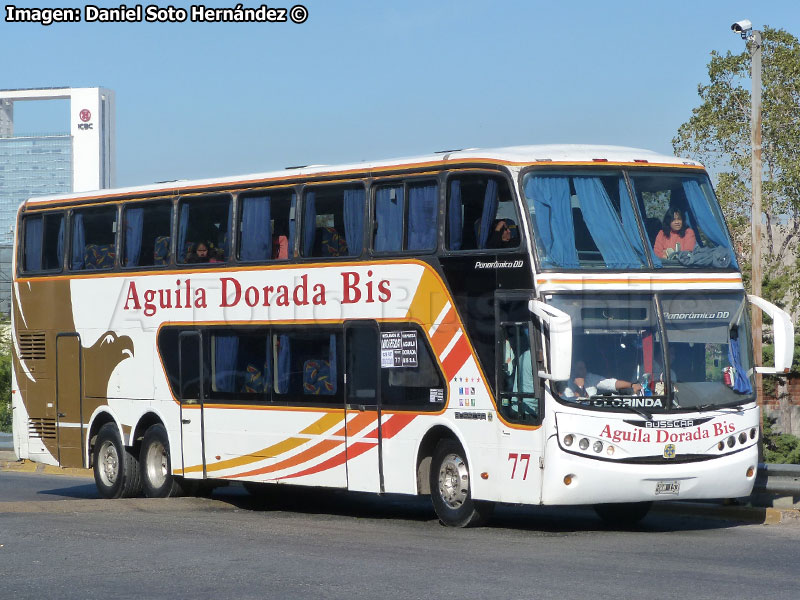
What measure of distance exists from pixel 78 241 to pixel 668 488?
1058cm

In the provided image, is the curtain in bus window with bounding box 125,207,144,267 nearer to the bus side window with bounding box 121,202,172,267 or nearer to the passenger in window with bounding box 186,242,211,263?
the bus side window with bounding box 121,202,172,267

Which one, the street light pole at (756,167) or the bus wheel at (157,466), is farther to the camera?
the street light pole at (756,167)

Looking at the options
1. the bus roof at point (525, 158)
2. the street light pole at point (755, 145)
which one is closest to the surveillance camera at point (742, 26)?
the street light pole at point (755, 145)

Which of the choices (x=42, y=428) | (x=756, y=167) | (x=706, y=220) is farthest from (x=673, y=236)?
(x=756, y=167)

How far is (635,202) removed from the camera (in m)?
15.4

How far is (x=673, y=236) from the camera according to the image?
15492mm

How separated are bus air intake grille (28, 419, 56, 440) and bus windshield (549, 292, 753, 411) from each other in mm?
10528

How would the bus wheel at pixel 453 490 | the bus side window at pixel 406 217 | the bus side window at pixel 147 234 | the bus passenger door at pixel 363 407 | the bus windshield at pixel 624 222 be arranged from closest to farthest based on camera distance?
the bus windshield at pixel 624 222 → the bus wheel at pixel 453 490 → the bus side window at pixel 406 217 → the bus passenger door at pixel 363 407 → the bus side window at pixel 147 234

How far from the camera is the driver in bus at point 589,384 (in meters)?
14.6

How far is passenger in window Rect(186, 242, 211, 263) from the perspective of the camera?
64.4 feet

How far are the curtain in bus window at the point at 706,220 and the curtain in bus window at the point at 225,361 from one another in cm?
641

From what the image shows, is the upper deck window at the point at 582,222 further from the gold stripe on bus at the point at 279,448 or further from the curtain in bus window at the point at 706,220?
the gold stripe on bus at the point at 279,448

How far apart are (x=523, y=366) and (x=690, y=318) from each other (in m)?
1.75

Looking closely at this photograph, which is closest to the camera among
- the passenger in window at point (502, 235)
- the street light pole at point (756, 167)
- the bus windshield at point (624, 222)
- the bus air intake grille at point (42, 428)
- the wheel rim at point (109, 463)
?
the bus windshield at point (624, 222)
